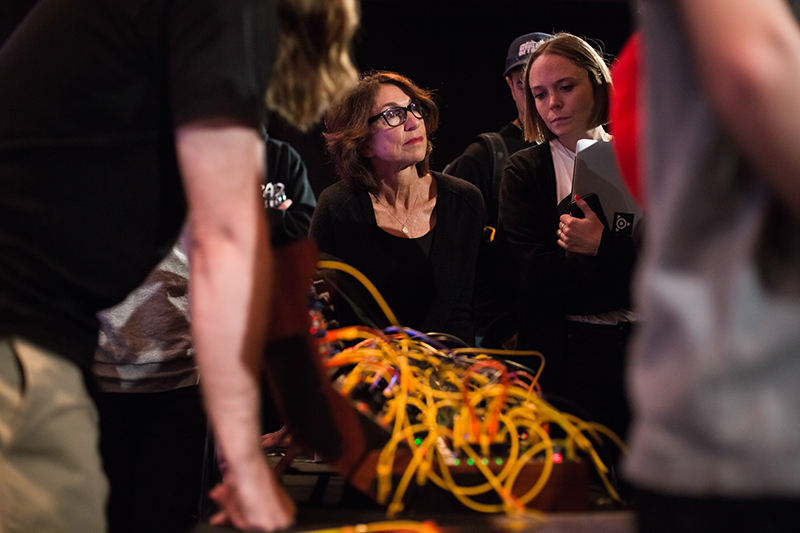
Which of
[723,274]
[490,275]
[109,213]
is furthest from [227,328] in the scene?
[490,275]

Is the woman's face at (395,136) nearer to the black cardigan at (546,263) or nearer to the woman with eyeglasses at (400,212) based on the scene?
the woman with eyeglasses at (400,212)

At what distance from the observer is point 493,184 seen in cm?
242

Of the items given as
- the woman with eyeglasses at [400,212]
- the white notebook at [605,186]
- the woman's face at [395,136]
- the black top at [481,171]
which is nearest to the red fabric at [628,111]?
the white notebook at [605,186]

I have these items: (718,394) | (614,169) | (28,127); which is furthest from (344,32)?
(614,169)

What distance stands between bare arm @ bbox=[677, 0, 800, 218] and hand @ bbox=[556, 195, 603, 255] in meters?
1.22

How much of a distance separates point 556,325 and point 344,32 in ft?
3.64

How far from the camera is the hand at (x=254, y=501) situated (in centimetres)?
71

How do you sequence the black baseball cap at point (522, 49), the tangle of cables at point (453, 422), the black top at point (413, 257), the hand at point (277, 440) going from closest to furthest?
the tangle of cables at point (453, 422)
the hand at point (277, 440)
the black top at point (413, 257)
the black baseball cap at point (522, 49)

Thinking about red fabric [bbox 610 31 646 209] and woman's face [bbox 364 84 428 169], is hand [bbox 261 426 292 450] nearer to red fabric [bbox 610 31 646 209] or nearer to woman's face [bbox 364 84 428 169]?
red fabric [bbox 610 31 646 209]

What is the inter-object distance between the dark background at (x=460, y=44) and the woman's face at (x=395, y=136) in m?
1.79

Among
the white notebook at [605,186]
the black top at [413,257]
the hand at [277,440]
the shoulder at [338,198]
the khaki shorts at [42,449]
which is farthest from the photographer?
the shoulder at [338,198]

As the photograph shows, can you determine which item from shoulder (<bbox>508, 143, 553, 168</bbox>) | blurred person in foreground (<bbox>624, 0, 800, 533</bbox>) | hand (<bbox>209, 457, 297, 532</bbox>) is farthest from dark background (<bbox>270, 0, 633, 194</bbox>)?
blurred person in foreground (<bbox>624, 0, 800, 533</bbox>)

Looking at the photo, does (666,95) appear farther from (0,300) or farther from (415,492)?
(0,300)

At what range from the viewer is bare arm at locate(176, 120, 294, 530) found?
68 centimetres
